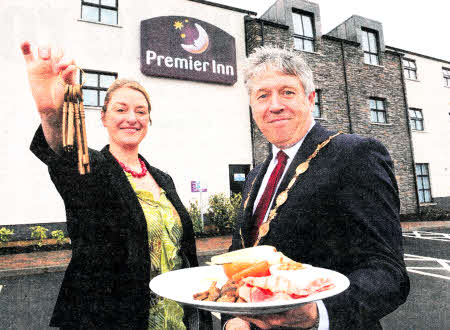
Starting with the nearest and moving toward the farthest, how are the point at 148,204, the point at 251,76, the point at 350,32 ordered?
the point at 251,76 → the point at 148,204 → the point at 350,32

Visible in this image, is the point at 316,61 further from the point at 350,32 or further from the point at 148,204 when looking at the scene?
the point at 148,204

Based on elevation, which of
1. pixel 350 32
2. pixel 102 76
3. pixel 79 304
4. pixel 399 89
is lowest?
pixel 79 304

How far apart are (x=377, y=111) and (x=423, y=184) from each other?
18.1 feet

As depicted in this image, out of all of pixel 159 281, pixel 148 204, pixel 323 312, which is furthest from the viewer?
pixel 148 204

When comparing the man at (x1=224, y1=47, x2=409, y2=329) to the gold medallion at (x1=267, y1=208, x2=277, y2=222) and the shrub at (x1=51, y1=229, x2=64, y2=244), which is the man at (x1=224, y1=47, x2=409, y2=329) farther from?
the shrub at (x1=51, y1=229, x2=64, y2=244)

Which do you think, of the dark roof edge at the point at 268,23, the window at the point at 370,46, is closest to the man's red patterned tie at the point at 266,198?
the dark roof edge at the point at 268,23

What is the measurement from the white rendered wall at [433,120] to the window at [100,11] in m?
17.3

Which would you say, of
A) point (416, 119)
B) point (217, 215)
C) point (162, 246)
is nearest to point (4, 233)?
→ point (217, 215)

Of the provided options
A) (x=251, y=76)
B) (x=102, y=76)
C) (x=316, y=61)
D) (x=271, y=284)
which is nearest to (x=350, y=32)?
(x=316, y=61)

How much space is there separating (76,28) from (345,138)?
12.1 m

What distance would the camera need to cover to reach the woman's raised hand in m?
1.13

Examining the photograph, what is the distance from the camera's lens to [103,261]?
5.71 ft

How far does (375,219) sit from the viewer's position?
131 centimetres

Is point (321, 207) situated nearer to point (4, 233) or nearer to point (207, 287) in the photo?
point (207, 287)
